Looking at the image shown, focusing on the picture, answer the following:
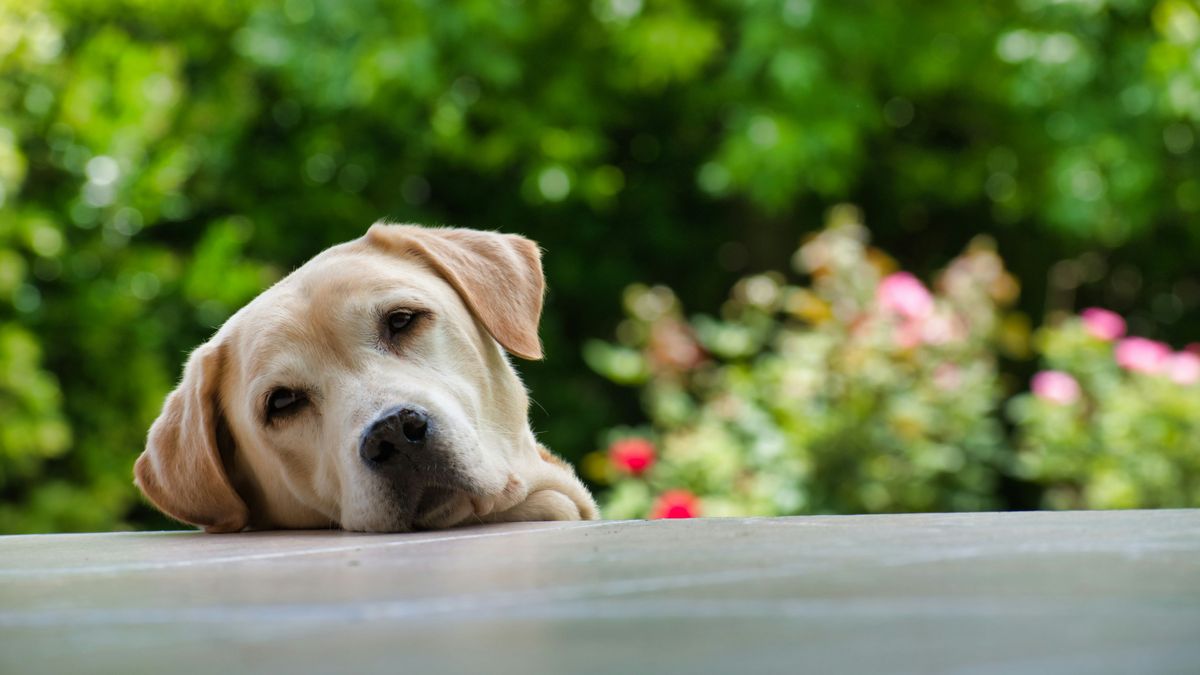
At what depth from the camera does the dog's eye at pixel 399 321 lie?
328 cm

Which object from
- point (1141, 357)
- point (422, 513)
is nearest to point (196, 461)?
point (422, 513)

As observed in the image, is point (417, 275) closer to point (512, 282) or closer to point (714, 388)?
point (512, 282)

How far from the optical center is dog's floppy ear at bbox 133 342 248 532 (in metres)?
3.40

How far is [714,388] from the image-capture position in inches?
300

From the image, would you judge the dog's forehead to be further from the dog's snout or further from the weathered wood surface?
the weathered wood surface

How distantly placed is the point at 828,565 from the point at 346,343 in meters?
1.57

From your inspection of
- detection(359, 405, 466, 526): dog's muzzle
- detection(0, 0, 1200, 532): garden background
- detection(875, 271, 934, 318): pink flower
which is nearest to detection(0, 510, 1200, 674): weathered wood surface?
detection(359, 405, 466, 526): dog's muzzle

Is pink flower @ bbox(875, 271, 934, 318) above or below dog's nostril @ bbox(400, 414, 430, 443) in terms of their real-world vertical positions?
below

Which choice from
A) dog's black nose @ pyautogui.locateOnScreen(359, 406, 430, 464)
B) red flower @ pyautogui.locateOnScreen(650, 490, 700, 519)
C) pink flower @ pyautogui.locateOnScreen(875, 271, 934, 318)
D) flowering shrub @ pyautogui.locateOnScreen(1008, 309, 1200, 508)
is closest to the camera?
dog's black nose @ pyautogui.locateOnScreen(359, 406, 430, 464)

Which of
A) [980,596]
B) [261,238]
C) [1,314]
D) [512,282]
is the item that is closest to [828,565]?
[980,596]

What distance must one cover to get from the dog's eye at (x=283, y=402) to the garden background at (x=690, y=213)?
2549 millimetres

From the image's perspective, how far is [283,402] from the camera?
128 inches

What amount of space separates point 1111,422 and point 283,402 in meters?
5.03

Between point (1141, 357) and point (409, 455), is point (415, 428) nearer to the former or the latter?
point (409, 455)
